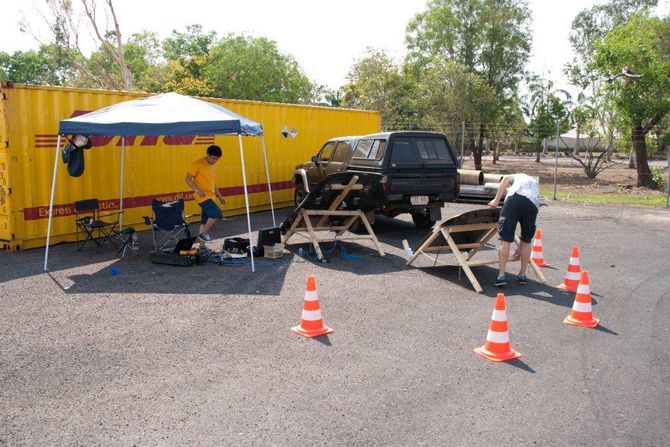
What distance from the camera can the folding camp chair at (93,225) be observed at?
941cm

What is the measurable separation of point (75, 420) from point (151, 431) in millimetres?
581

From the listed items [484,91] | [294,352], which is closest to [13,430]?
[294,352]

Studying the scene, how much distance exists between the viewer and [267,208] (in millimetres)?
14859

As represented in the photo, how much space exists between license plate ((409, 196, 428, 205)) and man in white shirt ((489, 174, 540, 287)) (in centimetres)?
334

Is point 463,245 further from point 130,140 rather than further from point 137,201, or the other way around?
point 130,140

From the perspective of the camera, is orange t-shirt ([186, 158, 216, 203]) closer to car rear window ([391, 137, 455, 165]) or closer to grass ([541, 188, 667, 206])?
car rear window ([391, 137, 455, 165])

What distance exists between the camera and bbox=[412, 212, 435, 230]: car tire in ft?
39.3

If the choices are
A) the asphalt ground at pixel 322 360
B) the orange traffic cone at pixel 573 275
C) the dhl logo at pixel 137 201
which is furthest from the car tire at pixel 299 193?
the orange traffic cone at pixel 573 275

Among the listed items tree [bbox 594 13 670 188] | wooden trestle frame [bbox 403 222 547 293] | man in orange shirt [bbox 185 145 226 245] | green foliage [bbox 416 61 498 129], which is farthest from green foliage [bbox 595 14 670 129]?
man in orange shirt [bbox 185 145 226 245]

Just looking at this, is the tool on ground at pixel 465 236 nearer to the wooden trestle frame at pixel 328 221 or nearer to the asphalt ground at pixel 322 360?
the asphalt ground at pixel 322 360

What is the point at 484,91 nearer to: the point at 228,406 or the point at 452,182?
the point at 452,182

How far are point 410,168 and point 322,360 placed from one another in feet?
20.8

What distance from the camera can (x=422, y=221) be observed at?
1212cm

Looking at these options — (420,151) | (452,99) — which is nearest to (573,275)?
(420,151)
